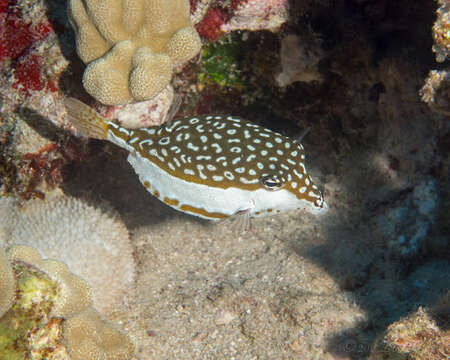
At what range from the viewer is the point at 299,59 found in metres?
5.07

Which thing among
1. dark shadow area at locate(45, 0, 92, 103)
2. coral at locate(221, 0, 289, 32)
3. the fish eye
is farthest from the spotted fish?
coral at locate(221, 0, 289, 32)

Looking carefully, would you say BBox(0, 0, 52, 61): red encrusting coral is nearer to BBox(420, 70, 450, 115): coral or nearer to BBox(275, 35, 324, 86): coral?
BBox(275, 35, 324, 86): coral

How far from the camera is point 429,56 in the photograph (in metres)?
5.05

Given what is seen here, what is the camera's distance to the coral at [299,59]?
4.97 m

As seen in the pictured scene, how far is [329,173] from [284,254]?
1.68 metres

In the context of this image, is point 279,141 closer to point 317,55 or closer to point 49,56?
point 317,55

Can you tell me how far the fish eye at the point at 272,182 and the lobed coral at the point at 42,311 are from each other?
1.84 metres

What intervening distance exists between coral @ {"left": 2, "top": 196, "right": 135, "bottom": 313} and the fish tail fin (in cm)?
112

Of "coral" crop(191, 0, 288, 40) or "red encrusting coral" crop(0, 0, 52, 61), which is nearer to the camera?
"coral" crop(191, 0, 288, 40)

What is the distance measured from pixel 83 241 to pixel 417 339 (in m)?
3.38

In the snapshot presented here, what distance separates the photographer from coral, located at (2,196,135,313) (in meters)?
3.99

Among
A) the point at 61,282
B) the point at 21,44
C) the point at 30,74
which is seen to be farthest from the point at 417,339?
the point at 21,44

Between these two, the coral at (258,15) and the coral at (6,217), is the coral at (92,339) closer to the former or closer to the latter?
the coral at (6,217)

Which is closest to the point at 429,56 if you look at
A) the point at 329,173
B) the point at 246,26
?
the point at 329,173
